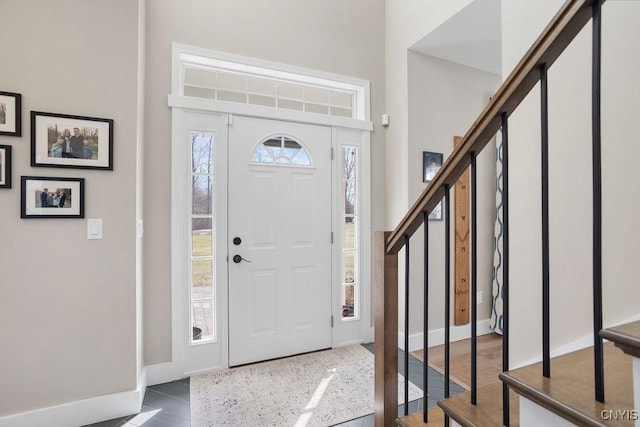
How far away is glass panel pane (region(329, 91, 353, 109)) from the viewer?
3043 mm

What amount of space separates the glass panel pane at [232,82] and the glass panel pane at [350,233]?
1464 mm

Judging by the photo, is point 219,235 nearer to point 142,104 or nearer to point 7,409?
point 142,104

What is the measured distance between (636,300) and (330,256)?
2.03m

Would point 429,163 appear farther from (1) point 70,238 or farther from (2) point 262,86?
(1) point 70,238

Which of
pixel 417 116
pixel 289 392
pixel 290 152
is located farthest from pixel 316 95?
pixel 289 392

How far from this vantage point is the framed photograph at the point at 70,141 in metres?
1.84

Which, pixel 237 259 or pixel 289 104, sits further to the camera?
pixel 289 104

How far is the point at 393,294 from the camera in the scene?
4.83 feet

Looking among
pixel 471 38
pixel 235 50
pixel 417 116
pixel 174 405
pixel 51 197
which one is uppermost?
pixel 471 38

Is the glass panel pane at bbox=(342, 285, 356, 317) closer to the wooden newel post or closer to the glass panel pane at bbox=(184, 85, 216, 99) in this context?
the wooden newel post

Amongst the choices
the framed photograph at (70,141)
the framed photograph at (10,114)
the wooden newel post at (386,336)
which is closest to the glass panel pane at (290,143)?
the framed photograph at (70,141)

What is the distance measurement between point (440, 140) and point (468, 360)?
1.97 m

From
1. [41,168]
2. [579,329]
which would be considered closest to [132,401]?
[41,168]

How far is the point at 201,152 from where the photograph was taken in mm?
2539
